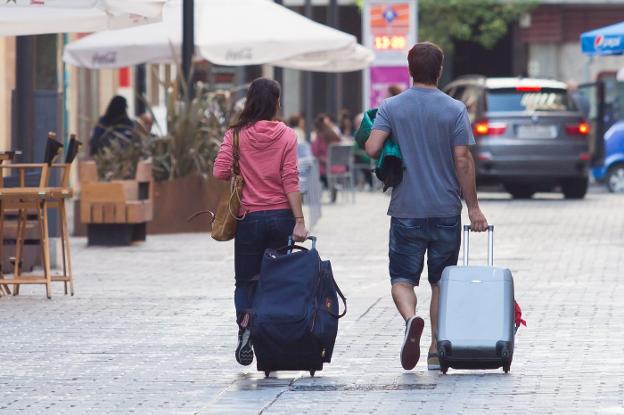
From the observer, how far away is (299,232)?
9.44m

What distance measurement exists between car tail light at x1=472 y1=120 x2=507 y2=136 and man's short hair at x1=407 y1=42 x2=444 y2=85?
60.6ft

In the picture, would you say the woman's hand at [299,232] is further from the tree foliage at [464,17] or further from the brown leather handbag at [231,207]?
the tree foliage at [464,17]

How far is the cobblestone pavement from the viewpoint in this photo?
8391 mm

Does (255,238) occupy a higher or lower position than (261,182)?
lower

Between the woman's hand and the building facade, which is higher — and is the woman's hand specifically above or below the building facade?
below

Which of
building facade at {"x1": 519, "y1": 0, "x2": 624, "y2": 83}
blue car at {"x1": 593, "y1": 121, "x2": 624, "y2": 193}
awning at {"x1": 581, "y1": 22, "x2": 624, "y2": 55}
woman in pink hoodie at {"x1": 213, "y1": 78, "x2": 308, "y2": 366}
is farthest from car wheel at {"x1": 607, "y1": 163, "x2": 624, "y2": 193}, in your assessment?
woman in pink hoodie at {"x1": 213, "y1": 78, "x2": 308, "y2": 366}

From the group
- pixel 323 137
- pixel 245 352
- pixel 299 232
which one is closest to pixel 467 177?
pixel 299 232

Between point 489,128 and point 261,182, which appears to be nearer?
point 261,182

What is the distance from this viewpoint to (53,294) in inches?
546

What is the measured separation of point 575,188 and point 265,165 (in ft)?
65.8

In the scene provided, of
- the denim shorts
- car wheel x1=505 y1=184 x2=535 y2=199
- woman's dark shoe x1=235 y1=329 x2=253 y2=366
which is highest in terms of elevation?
the denim shorts

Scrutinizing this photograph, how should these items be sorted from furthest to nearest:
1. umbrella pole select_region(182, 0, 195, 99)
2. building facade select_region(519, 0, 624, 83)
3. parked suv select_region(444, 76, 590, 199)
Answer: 1. building facade select_region(519, 0, 624, 83)
2. parked suv select_region(444, 76, 590, 199)
3. umbrella pole select_region(182, 0, 195, 99)

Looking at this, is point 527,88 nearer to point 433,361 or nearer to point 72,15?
point 72,15

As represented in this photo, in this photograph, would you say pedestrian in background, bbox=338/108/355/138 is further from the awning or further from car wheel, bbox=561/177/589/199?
the awning
